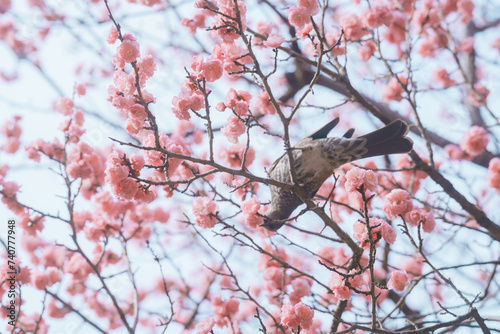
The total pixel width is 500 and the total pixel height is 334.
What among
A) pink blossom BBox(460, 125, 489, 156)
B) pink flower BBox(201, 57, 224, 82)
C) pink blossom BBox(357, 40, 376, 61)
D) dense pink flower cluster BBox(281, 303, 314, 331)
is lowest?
dense pink flower cluster BBox(281, 303, 314, 331)

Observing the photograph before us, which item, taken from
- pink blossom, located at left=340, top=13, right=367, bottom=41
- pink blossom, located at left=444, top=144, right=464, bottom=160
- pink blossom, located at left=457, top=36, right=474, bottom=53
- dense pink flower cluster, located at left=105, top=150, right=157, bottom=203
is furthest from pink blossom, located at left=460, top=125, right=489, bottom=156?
dense pink flower cluster, located at left=105, top=150, right=157, bottom=203

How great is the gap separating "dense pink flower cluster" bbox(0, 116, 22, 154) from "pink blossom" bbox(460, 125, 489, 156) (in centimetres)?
528

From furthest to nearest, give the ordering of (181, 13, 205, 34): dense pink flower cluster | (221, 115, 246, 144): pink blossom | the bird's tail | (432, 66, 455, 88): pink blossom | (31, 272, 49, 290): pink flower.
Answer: (432, 66, 455, 88): pink blossom < (31, 272, 49, 290): pink flower < (181, 13, 205, 34): dense pink flower cluster < the bird's tail < (221, 115, 246, 144): pink blossom

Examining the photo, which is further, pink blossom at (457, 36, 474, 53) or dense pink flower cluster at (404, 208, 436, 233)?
pink blossom at (457, 36, 474, 53)

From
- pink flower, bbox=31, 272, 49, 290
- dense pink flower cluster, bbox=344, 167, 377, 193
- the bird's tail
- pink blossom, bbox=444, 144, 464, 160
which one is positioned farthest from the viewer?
pink blossom, bbox=444, 144, 464, 160

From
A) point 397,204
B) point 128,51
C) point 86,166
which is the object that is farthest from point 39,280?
point 397,204

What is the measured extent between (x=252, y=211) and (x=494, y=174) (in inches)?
105

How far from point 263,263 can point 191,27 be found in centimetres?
221

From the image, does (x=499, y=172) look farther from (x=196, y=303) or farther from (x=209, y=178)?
(x=196, y=303)

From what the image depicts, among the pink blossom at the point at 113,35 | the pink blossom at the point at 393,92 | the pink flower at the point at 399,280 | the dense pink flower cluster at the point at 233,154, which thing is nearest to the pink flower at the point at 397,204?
the pink flower at the point at 399,280

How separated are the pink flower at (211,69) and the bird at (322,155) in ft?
2.59

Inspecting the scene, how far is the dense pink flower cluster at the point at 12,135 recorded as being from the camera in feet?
17.7

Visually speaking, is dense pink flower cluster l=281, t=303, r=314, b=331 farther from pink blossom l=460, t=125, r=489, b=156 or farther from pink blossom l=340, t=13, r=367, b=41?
pink blossom l=460, t=125, r=489, b=156

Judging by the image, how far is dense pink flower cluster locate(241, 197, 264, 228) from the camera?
3051mm
